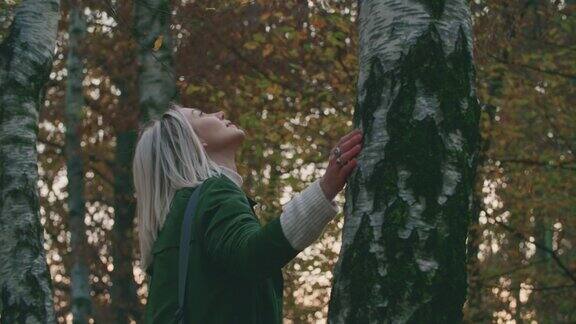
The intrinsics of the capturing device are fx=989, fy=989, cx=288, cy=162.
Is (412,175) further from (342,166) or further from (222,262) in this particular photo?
(222,262)

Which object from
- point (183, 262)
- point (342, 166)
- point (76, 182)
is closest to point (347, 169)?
point (342, 166)

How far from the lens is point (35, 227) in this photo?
7770 millimetres

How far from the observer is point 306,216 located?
3152 mm

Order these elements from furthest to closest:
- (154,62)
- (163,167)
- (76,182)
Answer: (76,182), (154,62), (163,167)

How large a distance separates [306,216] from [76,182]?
11573 mm

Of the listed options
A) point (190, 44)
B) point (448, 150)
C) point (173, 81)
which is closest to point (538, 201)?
point (173, 81)

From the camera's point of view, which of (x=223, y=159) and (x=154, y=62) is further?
(x=154, y=62)

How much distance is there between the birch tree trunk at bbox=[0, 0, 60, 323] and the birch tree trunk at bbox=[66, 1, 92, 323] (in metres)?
5.45

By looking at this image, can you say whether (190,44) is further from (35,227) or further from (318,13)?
(35,227)

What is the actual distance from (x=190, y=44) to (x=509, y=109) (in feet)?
17.2

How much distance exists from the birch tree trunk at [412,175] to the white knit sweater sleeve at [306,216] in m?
0.15

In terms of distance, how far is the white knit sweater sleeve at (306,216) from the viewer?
122 inches

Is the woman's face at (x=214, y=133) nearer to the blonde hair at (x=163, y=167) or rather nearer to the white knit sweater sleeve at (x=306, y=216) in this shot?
the blonde hair at (x=163, y=167)

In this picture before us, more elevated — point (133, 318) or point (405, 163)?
point (405, 163)
